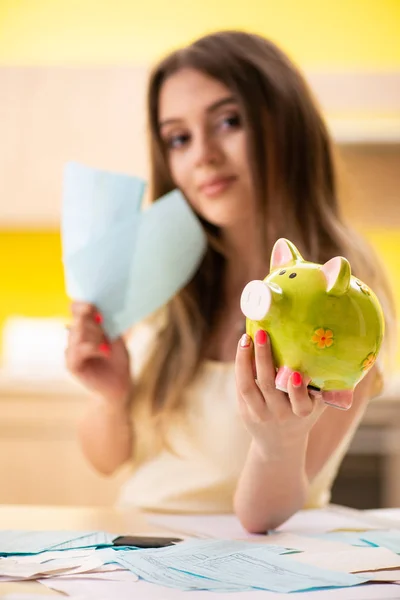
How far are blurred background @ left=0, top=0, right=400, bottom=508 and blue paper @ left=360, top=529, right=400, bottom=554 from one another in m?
0.75

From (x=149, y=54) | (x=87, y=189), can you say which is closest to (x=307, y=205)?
(x=87, y=189)

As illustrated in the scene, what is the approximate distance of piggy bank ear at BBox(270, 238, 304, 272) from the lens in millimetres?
687

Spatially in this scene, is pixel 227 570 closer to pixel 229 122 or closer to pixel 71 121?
pixel 229 122

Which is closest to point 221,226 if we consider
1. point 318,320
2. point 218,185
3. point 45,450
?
point 218,185

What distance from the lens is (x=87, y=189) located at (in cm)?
104

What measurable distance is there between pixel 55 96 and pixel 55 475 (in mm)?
1332

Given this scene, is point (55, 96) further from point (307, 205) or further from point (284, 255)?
point (284, 255)

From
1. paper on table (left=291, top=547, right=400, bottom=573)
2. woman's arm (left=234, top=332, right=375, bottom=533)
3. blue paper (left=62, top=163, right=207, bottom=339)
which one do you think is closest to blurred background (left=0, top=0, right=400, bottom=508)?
blue paper (left=62, top=163, right=207, bottom=339)

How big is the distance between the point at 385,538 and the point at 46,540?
0.32 metres

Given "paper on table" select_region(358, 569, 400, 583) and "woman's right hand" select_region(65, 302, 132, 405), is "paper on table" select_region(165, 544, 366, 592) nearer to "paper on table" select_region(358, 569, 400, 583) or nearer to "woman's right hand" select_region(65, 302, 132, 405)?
"paper on table" select_region(358, 569, 400, 583)

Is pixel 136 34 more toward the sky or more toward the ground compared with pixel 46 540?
more toward the sky

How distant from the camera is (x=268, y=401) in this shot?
0.70 metres

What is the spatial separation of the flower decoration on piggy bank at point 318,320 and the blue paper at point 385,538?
158 mm

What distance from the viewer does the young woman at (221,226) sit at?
114 cm
